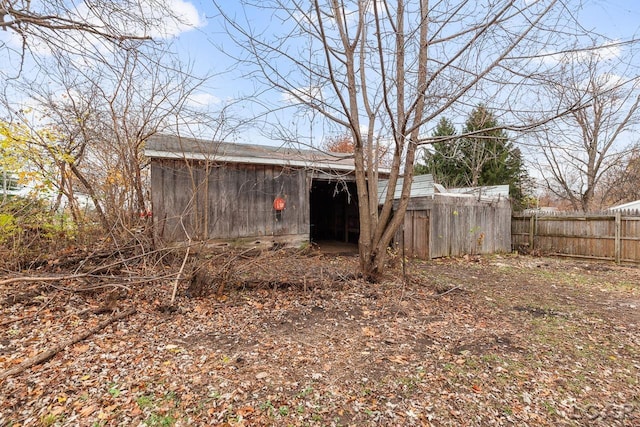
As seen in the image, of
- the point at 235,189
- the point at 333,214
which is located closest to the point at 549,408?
the point at 235,189

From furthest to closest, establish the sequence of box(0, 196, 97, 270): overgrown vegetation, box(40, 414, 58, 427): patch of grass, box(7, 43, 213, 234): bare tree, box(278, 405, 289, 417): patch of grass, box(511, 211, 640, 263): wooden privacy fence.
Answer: box(511, 211, 640, 263): wooden privacy fence, box(7, 43, 213, 234): bare tree, box(0, 196, 97, 270): overgrown vegetation, box(278, 405, 289, 417): patch of grass, box(40, 414, 58, 427): patch of grass

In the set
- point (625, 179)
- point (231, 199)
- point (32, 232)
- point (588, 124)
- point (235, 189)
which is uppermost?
point (588, 124)

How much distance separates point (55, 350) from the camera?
9.34 ft

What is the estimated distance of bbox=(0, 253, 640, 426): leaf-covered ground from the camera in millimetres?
2176

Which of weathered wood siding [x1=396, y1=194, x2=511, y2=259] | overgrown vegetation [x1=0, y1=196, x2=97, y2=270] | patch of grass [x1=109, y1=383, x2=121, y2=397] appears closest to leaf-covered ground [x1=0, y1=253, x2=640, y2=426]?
patch of grass [x1=109, y1=383, x2=121, y2=397]

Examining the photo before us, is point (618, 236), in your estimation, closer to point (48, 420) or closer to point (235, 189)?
point (235, 189)

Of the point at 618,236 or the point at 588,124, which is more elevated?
the point at 588,124

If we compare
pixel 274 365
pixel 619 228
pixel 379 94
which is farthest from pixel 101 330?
pixel 619 228

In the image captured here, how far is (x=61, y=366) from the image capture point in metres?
2.66

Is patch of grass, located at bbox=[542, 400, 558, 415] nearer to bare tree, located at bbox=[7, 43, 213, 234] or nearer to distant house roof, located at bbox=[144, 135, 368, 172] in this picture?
distant house roof, located at bbox=[144, 135, 368, 172]

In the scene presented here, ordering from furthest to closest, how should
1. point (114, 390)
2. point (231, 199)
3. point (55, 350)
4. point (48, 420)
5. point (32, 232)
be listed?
point (231, 199) < point (32, 232) < point (55, 350) < point (114, 390) < point (48, 420)

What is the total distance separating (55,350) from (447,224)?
8.30 m

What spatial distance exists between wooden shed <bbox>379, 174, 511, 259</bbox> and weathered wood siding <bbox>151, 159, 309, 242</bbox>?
249cm

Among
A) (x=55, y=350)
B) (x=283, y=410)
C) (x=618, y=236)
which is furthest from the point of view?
(x=618, y=236)
